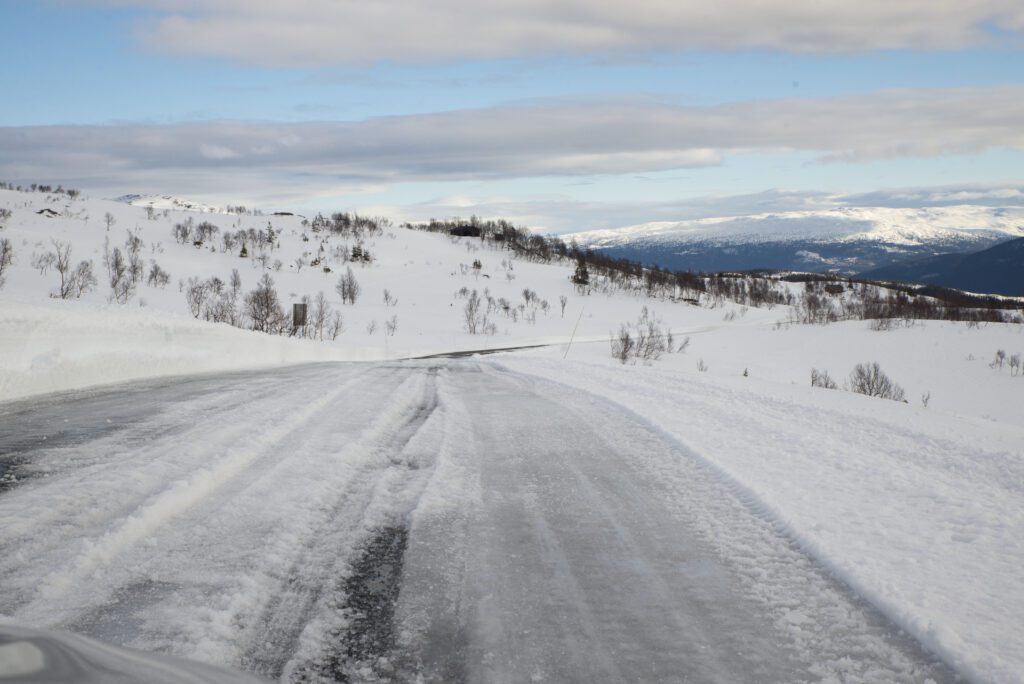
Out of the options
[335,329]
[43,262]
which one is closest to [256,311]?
[335,329]

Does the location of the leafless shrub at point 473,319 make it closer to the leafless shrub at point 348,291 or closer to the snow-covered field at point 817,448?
the leafless shrub at point 348,291

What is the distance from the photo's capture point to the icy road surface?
2531 mm

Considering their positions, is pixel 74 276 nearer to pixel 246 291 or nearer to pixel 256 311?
pixel 246 291

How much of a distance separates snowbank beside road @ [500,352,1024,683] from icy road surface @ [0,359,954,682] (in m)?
0.19

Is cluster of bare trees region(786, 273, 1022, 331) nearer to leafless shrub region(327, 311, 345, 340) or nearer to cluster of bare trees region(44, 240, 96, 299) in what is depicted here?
leafless shrub region(327, 311, 345, 340)

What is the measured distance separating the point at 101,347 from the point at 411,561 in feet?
27.0

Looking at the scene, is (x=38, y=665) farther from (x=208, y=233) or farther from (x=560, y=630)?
(x=208, y=233)

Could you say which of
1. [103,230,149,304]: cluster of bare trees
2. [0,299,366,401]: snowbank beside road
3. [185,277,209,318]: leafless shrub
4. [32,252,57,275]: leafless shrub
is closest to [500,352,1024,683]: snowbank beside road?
[0,299,366,401]: snowbank beside road

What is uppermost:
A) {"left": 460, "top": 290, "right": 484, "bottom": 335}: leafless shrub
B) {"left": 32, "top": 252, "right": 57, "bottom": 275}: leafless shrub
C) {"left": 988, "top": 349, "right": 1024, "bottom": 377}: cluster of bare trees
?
{"left": 32, "top": 252, "right": 57, "bottom": 275}: leafless shrub

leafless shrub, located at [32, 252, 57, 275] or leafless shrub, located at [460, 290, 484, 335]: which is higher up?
leafless shrub, located at [32, 252, 57, 275]

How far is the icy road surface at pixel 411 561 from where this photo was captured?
2.53 m

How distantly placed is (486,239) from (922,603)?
279 feet

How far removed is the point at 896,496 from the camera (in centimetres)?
458

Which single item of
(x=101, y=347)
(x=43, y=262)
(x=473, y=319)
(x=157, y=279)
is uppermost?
(x=43, y=262)
